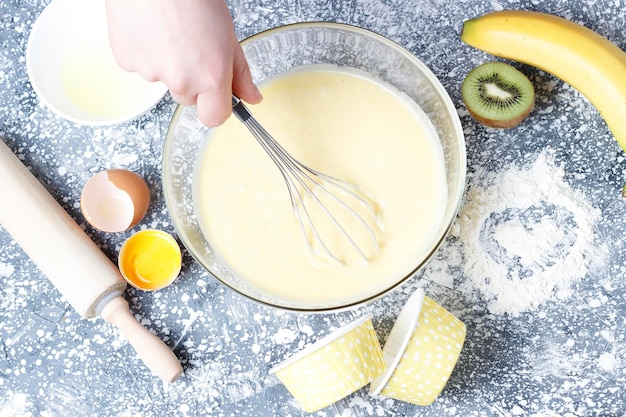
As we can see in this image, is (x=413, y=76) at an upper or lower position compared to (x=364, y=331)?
upper

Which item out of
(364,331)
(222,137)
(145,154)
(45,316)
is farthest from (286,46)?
(45,316)

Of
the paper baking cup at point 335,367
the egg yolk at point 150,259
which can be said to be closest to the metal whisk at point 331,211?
the paper baking cup at point 335,367

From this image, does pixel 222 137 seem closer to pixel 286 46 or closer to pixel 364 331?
pixel 286 46

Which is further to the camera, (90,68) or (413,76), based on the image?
(90,68)

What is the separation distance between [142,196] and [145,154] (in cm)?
11

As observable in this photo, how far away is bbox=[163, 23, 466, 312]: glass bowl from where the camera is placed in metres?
1.19

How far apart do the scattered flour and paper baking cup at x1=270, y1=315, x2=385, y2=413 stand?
24 cm

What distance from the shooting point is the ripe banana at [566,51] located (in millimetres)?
1181

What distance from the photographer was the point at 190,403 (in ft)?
4.24

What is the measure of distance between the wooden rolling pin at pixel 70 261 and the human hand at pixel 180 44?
0.47 m

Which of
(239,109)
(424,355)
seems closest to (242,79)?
(239,109)

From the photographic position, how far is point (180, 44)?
0.84 meters

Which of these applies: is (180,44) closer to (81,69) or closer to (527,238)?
→ (81,69)

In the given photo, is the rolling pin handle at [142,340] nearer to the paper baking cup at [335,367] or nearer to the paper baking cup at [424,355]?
the paper baking cup at [335,367]
